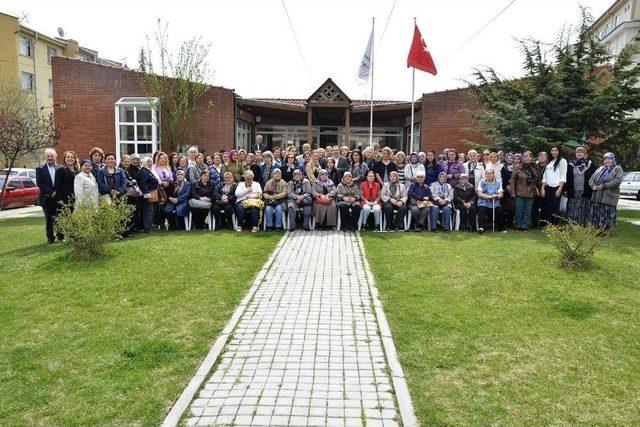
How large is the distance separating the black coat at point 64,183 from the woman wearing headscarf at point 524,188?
965 centimetres

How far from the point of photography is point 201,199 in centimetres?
1152

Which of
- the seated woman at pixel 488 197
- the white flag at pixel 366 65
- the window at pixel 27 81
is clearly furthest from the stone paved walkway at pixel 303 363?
the window at pixel 27 81

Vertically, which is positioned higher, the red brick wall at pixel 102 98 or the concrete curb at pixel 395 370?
the red brick wall at pixel 102 98

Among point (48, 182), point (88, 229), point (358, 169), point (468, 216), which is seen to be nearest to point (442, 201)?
point (468, 216)

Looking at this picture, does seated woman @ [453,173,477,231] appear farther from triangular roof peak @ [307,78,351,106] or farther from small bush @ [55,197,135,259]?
triangular roof peak @ [307,78,351,106]

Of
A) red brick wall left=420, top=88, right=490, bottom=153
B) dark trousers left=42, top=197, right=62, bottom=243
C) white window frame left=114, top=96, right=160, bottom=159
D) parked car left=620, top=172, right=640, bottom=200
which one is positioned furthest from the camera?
parked car left=620, top=172, right=640, bottom=200

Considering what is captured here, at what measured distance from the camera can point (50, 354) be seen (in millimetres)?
4711

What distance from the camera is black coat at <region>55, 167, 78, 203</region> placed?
970 centimetres

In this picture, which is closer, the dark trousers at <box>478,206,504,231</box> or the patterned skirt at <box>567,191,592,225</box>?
the patterned skirt at <box>567,191,592,225</box>

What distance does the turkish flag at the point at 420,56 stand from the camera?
15.8 m

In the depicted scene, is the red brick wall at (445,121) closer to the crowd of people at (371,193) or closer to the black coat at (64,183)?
the crowd of people at (371,193)

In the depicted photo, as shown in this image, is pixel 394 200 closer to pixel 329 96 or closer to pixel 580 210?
pixel 580 210

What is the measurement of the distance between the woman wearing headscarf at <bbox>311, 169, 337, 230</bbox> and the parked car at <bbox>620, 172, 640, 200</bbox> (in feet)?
70.9

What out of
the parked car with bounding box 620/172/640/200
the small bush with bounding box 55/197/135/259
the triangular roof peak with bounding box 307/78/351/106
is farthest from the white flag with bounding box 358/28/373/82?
the parked car with bounding box 620/172/640/200
